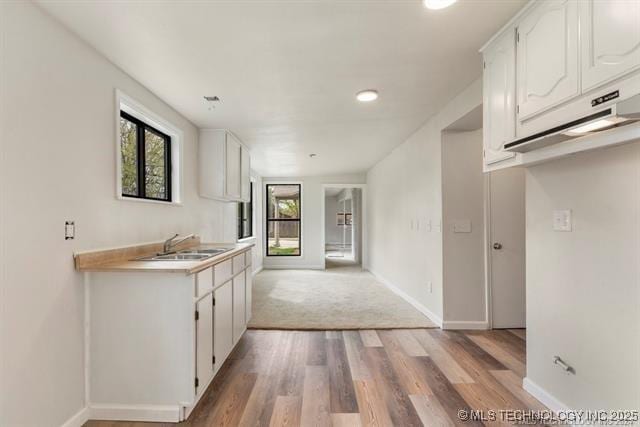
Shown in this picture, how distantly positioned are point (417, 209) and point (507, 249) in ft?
3.76

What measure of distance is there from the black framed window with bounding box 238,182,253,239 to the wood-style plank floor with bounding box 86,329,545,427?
127 inches

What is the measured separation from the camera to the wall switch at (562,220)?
1.79 m

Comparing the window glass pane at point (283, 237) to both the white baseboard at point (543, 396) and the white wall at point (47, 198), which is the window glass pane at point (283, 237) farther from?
the white baseboard at point (543, 396)

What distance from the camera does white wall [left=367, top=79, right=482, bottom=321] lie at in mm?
3385

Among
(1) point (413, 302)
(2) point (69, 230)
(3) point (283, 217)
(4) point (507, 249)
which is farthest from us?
(3) point (283, 217)

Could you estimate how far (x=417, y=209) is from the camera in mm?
4102

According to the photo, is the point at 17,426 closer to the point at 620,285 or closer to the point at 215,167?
the point at 215,167

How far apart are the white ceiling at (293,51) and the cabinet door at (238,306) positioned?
170 cm

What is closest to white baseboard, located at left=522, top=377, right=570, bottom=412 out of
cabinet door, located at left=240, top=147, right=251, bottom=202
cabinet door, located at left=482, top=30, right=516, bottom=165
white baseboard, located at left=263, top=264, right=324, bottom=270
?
cabinet door, located at left=482, top=30, right=516, bottom=165

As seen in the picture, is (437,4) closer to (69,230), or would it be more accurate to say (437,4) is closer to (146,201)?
(69,230)

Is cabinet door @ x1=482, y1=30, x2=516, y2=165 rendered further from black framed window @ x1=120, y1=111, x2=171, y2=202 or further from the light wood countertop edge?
black framed window @ x1=120, y1=111, x2=171, y2=202

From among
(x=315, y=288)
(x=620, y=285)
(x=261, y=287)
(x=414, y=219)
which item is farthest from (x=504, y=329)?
(x=261, y=287)

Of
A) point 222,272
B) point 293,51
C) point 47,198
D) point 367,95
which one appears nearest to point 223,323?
point 222,272

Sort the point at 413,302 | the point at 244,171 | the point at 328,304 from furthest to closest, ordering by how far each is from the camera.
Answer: the point at 244,171 < the point at 328,304 < the point at 413,302
